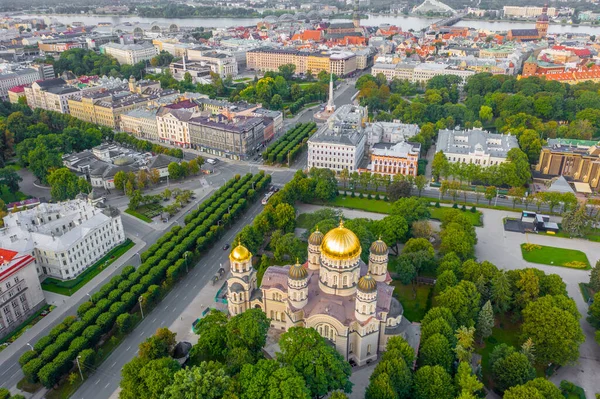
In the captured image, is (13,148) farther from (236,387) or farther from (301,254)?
(236,387)

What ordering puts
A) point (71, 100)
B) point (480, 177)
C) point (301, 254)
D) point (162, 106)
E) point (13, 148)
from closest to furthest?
point (301, 254)
point (480, 177)
point (13, 148)
point (162, 106)
point (71, 100)

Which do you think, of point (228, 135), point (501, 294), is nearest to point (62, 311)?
point (501, 294)

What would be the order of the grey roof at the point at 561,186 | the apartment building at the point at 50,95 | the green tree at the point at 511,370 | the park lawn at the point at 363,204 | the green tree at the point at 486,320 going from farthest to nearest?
the apartment building at the point at 50,95 < the grey roof at the point at 561,186 < the park lawn at the point at 363,204 < the green tree at the point at 486,320 < the green tree at the point at 511,370

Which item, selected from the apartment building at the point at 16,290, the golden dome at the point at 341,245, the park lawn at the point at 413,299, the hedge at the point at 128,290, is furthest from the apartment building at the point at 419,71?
the apartment building at the point at 16,290

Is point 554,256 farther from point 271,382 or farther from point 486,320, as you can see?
point 271,382

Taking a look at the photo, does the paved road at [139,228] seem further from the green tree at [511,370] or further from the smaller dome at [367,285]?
the green tree at [511,370]

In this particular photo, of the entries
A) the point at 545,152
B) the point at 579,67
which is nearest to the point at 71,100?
the point at 545,152
